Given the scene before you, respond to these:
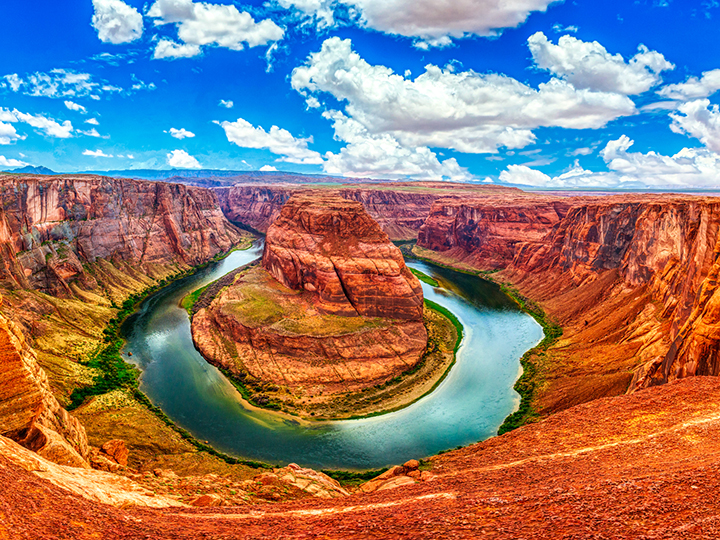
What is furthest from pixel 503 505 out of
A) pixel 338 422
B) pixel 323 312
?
pixel 323 312

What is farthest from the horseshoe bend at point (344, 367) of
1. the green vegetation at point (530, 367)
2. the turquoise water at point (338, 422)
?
the turquoise water at point (338, 422)

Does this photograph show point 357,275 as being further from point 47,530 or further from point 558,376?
point 47,530

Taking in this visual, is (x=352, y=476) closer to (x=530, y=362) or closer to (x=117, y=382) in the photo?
(x=530, y=362)

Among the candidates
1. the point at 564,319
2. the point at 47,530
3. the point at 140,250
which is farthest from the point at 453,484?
the point at 140,250

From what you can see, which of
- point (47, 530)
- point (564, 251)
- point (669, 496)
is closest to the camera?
point (47, 530)

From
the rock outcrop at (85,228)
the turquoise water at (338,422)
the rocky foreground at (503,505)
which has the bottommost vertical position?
the turquoise water at (338,422)

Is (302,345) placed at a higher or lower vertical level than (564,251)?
lower

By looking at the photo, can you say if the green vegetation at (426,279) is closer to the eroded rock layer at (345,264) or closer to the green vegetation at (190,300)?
the eroded rock layer at (345,264)
